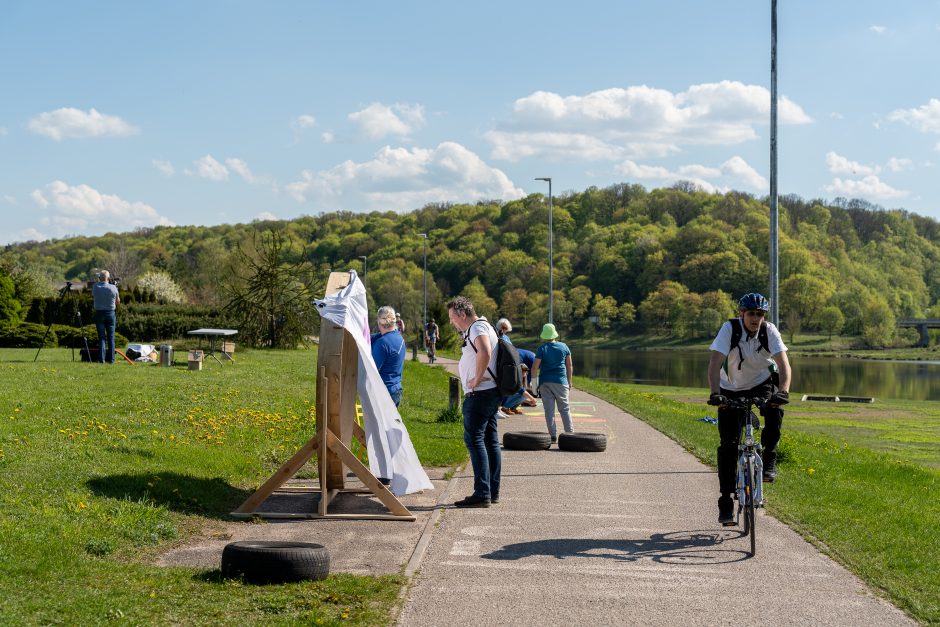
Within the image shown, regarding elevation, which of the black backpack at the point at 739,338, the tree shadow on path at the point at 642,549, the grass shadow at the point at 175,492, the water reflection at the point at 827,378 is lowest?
the water reflection at the point at 827,378

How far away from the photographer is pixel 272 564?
6379 mm

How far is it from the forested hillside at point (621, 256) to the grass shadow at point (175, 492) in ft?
320

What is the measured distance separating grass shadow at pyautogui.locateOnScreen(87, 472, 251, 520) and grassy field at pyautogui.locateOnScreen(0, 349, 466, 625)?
0.02 m

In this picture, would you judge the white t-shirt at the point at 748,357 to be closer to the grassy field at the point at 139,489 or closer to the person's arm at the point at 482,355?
the person's arm at the point at 482,355

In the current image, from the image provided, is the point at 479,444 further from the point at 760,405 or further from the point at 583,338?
the point at 583,338

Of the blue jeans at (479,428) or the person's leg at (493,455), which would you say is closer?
the blue jeans at (479,428)

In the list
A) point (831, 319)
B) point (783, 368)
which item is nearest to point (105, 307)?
point (783, 368)

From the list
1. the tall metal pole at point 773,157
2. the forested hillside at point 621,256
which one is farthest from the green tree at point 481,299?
the tall metal pole at point 773,157

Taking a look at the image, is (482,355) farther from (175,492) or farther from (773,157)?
(773,157)

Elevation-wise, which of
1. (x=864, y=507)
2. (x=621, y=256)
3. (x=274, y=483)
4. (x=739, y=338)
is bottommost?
(x=864, y=507)

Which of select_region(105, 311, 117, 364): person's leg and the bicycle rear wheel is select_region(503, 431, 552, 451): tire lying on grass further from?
select_region(105, 311, 117, 364): person's leg

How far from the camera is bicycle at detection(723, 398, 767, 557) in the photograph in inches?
309

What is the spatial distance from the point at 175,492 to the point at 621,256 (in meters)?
146

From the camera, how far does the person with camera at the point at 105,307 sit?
830 inches
